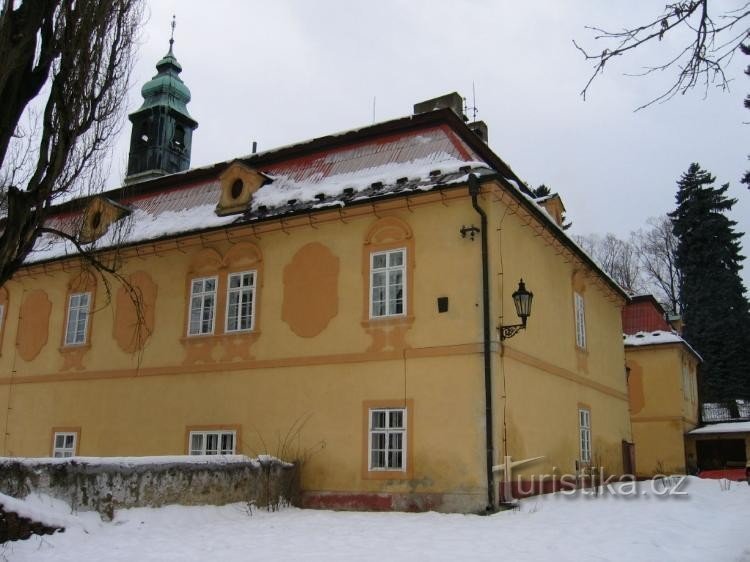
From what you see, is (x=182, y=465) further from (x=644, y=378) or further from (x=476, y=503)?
(x=644, y=378)

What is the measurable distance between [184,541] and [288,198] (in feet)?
28.0

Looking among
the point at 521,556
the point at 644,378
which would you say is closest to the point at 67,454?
the point at 521,556

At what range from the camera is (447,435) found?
43.0ft

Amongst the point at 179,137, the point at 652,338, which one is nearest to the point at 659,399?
the point at 652,338

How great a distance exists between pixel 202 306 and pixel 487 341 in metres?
6.98

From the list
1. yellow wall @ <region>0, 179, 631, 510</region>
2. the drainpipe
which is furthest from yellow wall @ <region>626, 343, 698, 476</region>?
the drainpipe

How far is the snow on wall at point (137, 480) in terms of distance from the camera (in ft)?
32.5

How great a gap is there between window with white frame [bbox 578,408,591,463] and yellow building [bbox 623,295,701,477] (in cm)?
1025

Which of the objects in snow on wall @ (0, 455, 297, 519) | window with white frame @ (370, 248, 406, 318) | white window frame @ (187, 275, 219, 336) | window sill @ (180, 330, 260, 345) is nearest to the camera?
snow on wall @ (0, 455, 297, 519)

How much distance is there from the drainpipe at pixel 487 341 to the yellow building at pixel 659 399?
16658mm

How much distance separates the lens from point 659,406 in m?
28.2

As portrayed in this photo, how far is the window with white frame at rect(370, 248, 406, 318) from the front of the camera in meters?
14.4

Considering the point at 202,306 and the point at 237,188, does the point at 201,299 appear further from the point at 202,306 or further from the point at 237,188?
the point at 237,188

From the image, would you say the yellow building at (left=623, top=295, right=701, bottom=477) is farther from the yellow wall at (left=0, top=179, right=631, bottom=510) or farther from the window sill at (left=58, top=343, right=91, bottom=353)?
the window sill at (left=58, top=343, right=91, bottom=353)
